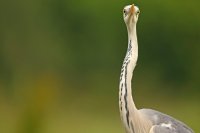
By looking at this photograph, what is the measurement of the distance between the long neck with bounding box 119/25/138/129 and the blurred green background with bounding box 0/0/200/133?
146 inches

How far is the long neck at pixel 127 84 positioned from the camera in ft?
6.31

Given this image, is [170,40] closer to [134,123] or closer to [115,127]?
[115,127]

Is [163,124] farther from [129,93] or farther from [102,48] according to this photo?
[102,48]

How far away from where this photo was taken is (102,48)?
640 centimetres

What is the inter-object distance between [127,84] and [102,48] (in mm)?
4486

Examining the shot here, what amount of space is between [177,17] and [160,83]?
70 centimetres

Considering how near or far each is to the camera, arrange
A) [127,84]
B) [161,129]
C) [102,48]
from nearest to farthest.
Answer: [127,84], [161,129], [102,48]

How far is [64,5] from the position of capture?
22.3ft

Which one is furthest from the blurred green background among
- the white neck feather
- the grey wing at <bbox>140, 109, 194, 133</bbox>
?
the white neck feather

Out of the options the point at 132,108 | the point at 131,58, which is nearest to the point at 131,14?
the point at 131,58

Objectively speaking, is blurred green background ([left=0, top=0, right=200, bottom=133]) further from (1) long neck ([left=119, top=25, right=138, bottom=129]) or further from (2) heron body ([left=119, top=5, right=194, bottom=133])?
(1) long neck ([left=119, top=25, right=138, bottom=129])

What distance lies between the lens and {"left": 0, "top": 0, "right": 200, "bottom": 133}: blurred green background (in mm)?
6082

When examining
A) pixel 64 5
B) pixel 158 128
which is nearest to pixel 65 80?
pixel 64 5

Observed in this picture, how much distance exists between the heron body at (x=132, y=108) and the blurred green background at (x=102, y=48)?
3.62 m
